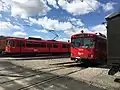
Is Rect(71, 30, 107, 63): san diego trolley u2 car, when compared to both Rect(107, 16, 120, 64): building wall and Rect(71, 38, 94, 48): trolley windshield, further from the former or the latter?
Rect(107, 16, 120, 64): building wall

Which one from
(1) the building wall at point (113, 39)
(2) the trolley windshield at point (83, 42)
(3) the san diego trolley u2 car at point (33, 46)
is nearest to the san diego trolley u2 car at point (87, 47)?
(2) the trolley windshield at point (83, 42)

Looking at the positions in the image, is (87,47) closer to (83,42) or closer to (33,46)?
(83,42)

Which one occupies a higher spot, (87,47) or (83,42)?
(83,42)

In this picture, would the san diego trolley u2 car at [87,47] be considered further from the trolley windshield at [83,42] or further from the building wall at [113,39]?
the building wall at [113,39]

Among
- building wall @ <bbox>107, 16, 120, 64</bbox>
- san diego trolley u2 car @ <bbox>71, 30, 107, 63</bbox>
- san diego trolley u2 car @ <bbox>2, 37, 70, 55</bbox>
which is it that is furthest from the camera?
san diego trolley u2 car @ <bbox>2, 37, 70, 55</bbox>

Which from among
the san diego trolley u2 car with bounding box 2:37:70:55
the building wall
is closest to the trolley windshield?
the building wall

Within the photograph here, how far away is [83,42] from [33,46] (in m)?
17.2

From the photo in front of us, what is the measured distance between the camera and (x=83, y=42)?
65.4 feet

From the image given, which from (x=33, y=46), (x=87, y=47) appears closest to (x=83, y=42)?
(x=87, y=47)

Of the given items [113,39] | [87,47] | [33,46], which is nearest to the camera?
[113,39]

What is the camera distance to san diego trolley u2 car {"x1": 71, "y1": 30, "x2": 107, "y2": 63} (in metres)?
19.2

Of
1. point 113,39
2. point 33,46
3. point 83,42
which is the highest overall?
point 33,46

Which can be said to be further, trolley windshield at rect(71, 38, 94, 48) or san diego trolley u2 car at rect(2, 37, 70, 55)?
san diego trolley u2 car at rect(2, 37, 70, 55)

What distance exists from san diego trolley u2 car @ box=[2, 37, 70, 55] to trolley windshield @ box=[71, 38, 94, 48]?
46.5 feet
